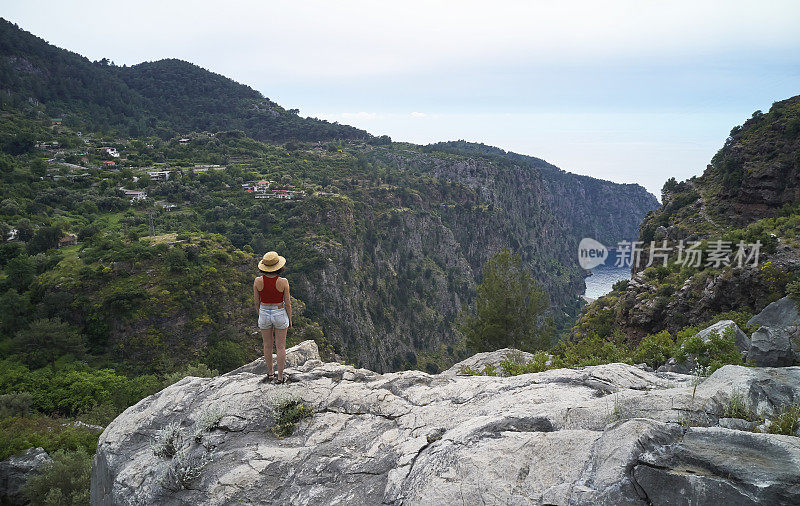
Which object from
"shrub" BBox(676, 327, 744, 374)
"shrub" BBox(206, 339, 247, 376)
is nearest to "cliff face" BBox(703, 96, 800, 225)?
"shrub" BBox(676, 327, 744, 374)

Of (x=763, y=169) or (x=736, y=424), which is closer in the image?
(x=736, y=424)

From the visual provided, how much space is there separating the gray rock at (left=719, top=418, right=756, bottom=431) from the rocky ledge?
4 cm

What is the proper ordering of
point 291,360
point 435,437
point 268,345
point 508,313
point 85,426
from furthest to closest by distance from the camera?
1. point 85,426
2. point 508,313
3. point 291,360
4. point 268,345
5. point 435,437

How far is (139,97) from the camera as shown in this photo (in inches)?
5492

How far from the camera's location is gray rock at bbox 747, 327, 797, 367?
789 centimetres

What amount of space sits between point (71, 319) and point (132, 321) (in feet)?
17.3

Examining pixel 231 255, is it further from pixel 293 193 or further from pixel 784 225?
pixel 784 225

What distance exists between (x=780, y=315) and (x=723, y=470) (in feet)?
34.7

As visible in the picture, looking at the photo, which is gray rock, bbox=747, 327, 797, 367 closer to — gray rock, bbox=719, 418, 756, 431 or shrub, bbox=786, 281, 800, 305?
shrub, bbox=786, 281, 800, 305

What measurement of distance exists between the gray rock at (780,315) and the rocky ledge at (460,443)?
18.7 ft

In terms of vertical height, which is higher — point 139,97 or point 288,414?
point 139,97

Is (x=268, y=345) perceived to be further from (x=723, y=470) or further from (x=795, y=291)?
(x=795, y=291)

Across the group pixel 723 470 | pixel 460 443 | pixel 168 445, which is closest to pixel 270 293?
pixel 168 445

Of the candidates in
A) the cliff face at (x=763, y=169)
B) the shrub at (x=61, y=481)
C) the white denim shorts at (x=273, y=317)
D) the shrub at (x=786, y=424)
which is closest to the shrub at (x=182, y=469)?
the white denim shorts at (x=273, y=317)
